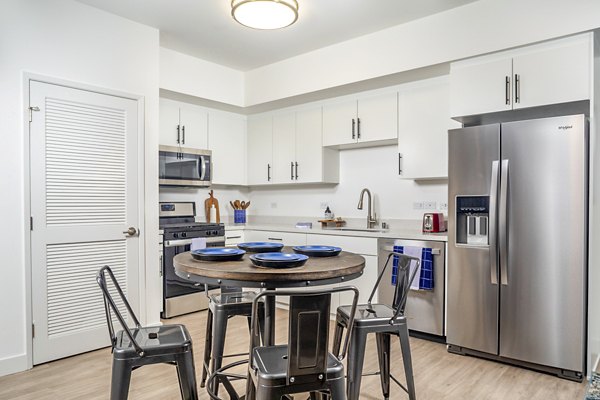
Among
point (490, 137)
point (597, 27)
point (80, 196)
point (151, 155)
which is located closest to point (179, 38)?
point (151, 155)

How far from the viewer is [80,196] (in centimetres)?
312

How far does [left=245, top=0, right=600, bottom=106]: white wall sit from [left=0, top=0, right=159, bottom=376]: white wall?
164 cm

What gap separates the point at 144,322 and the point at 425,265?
94.6 inches

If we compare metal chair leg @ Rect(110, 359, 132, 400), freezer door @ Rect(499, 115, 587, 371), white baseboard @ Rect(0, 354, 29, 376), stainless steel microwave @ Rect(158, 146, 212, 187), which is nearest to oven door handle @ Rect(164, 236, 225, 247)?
stainless steel microwave @ Rect(158, 146, 212, 187)

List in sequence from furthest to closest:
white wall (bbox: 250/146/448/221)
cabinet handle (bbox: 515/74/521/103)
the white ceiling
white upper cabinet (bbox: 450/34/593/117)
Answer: white wall (bbox: 250/146/448/221)
the white ceiling
cabinet handle (bbox: 515/74/521/103)
white upper cabinet (bbox: 450/34/593/117)

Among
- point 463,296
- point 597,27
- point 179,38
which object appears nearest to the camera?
point 597,27

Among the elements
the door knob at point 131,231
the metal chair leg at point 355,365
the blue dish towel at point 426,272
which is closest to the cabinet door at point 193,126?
the door knob at point 131,231

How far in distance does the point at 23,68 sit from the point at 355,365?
2.87m

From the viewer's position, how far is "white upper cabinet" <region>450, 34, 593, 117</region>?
270cm

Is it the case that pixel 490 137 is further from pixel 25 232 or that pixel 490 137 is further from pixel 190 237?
pixel 25 232

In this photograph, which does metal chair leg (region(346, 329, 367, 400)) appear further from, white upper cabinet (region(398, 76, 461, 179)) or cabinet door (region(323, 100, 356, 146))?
cabinet door (region(323, 100, 356, 146))

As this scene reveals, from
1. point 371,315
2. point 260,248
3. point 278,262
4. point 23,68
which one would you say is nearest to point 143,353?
point 278,262

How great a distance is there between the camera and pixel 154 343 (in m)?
1.79

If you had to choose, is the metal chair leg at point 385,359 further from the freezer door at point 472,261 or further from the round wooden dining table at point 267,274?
the freezer door at point 472,261
